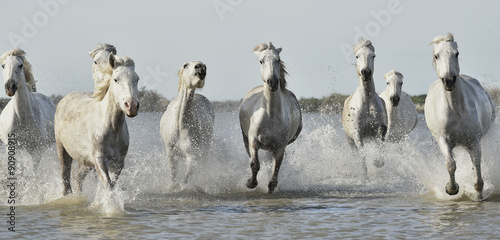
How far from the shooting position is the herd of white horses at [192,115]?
8.30 meters

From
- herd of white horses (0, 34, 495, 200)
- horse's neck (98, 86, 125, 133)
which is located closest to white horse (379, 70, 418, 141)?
herd of white horses (0, 34, 495, 200)

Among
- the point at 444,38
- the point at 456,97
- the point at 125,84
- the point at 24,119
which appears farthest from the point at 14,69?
the point at 456,97

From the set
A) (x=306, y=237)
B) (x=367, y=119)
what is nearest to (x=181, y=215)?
(x=306, y=237)

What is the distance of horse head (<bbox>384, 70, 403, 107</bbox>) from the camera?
13609 millimetres

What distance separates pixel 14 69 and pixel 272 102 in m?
3.38

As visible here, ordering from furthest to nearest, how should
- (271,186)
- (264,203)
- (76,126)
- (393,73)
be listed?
(393,73)
(271,186)
(264,203)
(76,126)

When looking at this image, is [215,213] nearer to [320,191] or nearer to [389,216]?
[389,216]

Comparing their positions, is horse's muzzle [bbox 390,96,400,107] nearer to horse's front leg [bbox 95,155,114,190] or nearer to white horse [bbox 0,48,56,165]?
white horse [bbox 0,48,56,165]

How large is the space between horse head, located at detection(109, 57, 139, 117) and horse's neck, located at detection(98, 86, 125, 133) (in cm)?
19

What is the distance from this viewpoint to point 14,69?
33.7 ft

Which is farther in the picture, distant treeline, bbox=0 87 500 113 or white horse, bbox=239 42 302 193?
distant treeline, bbox=0 87 500 113

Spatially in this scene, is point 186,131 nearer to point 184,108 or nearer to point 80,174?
point 184,108

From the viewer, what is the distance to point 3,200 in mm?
9727

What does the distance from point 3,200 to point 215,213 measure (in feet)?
9.39
